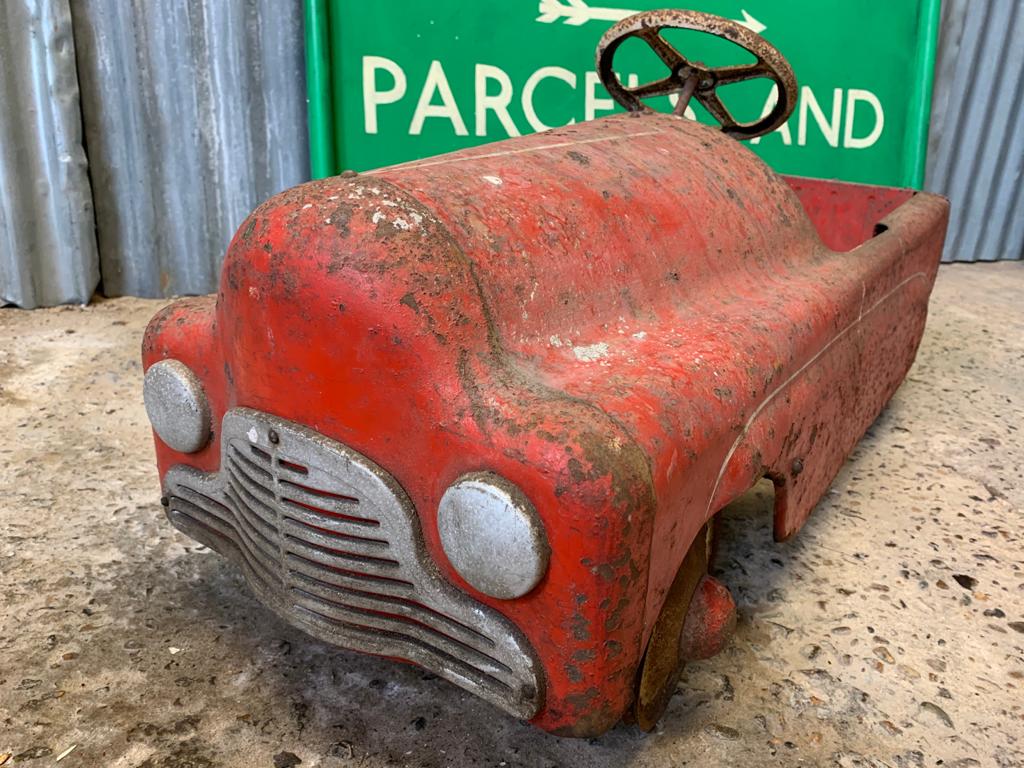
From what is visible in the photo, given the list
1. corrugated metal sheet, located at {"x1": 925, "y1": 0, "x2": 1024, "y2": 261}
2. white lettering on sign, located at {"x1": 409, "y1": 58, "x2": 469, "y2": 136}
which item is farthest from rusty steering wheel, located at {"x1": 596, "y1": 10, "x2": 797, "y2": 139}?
corrugated metal sheet, located at {"x1": 925, "y1": 0, "x2": 1024, "y2": 261}

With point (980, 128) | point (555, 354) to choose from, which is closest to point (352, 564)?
point (555, 354)

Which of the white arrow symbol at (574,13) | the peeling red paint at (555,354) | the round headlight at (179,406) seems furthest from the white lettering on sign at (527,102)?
the round headlight at (179,406)

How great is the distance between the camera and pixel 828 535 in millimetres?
1720

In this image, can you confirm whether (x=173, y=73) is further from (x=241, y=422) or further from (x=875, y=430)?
(x=875, y=430)

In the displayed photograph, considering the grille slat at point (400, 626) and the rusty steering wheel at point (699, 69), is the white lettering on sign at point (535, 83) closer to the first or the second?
the rusty steering wheel at point (699, 69)

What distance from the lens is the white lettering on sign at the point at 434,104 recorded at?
112 inches

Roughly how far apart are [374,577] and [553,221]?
0.55 metres

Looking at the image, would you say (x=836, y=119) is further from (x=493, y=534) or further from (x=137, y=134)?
(x=493, y=534)

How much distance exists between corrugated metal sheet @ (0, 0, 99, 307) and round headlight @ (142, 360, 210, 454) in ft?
6.02

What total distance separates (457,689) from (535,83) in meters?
2.28

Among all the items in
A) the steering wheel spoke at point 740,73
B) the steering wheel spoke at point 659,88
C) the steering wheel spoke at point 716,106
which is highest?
the steering wheel spoke at point 740,73

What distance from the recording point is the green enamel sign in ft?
9.09

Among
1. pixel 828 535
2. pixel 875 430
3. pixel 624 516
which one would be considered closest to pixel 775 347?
pixel 624 516

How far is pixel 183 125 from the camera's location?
2.84 m
